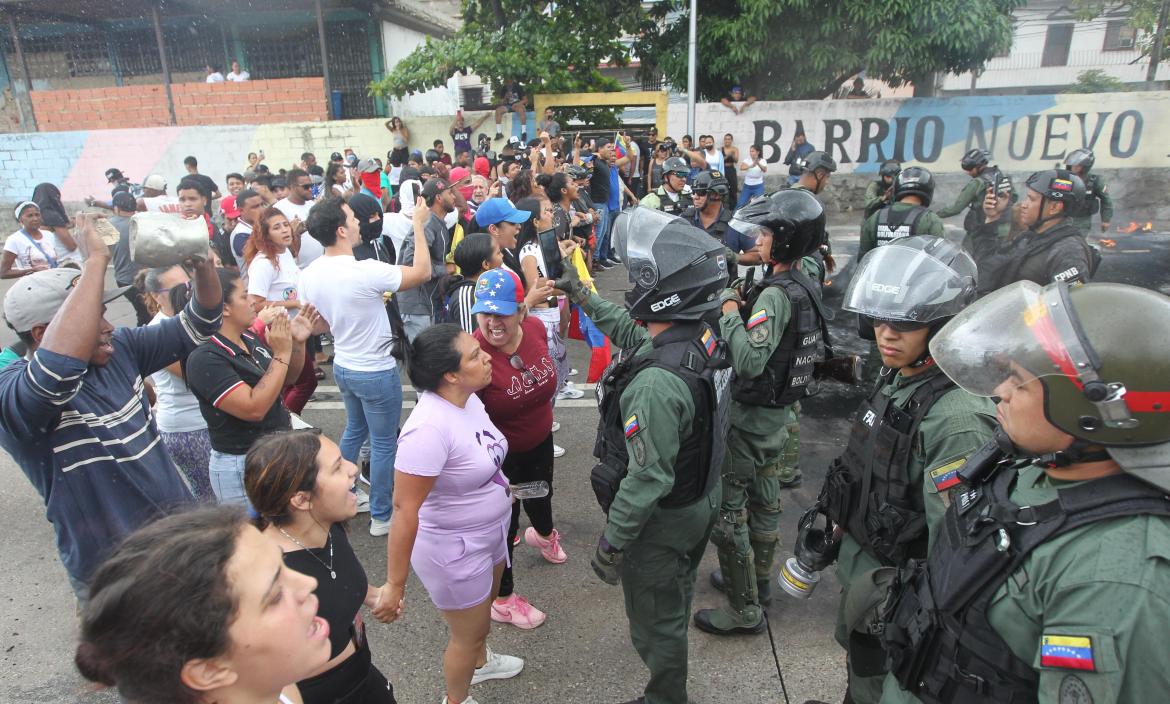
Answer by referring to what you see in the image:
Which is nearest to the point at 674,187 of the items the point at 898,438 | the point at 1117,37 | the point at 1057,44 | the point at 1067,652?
the point at 898,438

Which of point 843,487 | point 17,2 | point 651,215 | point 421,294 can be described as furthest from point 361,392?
point 17,2

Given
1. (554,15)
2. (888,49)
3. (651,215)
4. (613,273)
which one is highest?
(554,15)

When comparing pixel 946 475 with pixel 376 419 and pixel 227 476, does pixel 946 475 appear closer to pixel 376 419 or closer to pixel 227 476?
pixel 227 476

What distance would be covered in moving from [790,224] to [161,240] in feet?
8.79

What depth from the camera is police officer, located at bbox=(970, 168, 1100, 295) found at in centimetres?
455

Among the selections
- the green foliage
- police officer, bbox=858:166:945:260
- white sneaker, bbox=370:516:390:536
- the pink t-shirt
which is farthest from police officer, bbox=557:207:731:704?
the green foliage

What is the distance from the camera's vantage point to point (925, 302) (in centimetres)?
217

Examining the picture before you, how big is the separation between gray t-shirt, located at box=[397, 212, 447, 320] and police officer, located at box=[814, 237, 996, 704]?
368 centimetres

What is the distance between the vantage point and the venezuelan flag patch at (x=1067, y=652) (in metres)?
1.21

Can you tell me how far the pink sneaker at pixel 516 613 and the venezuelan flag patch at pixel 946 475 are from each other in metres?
2.10

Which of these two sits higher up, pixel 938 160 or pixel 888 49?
pixel 888 49

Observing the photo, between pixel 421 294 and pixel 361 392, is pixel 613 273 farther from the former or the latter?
pixel 361 392

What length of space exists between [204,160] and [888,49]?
15218mm

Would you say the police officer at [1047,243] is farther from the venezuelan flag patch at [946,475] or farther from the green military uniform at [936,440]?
the venezuelan flag patch at [946,475]
